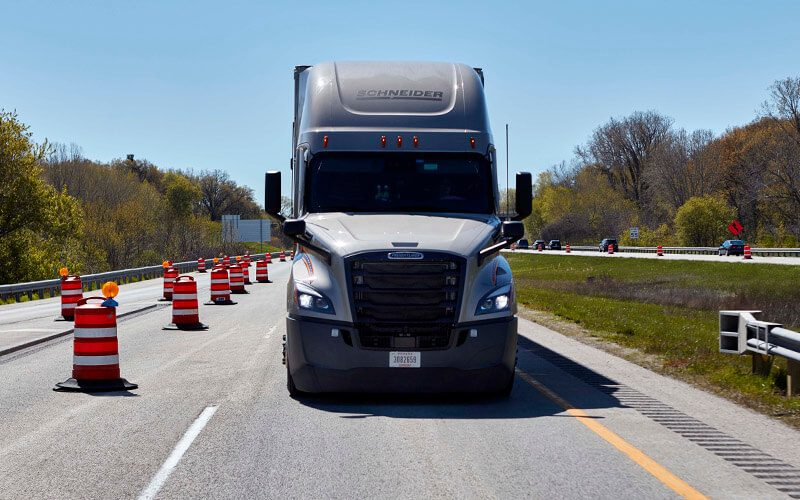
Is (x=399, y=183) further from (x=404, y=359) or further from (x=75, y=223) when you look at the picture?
(x=75, y=223)

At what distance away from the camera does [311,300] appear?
9.10 m

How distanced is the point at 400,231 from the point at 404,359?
1.44 m

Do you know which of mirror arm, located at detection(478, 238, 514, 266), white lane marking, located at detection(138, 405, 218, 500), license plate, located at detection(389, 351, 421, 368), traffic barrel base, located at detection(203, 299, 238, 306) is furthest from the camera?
traffic barrel base, located at detection(203, 299, 238, 306)

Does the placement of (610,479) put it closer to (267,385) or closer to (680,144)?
(267,385)

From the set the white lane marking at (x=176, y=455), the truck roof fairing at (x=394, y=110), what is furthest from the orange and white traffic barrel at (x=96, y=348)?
the truck roof fairing at (x=394, y=110)

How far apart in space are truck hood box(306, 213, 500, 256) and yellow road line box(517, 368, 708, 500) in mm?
1949

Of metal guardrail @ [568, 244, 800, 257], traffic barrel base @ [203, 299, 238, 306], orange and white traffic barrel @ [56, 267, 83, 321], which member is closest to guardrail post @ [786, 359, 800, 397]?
orange and white traffic barrel @ [56, 267, 83, 321]

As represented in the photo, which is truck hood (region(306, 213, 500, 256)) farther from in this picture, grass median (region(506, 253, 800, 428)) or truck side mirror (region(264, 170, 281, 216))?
grass median (region(506, 253, 800, 428))

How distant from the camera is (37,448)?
731 centimetres

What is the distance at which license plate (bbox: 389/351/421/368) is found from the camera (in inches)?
352

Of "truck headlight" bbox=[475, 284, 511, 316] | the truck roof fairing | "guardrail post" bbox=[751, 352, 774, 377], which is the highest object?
the truck roof fairing

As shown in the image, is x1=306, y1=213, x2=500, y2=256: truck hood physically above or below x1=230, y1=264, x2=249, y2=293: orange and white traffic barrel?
above

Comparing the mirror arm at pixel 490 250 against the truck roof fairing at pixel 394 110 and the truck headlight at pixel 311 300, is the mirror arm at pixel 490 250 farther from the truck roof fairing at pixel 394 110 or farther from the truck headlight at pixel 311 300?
the truck roof fairing at pixel 394 110

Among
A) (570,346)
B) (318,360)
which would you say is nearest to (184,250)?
(570,346)
